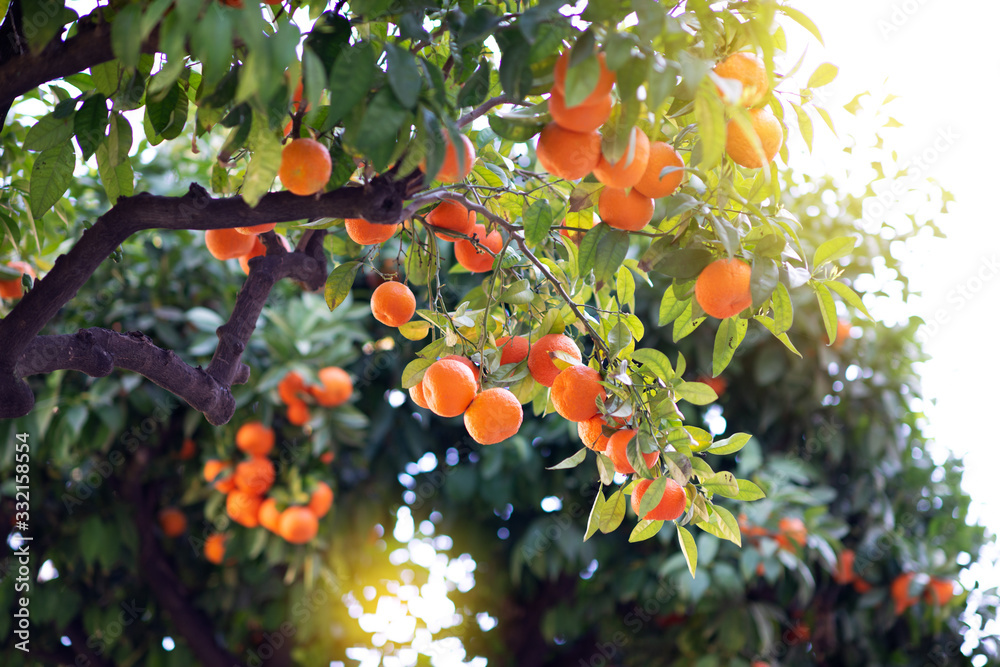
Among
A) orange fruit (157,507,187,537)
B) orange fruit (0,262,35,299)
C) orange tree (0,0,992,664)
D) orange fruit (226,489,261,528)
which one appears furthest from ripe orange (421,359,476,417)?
orange fruit (157,507,187,537)

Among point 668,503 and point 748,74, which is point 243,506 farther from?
point 748,74

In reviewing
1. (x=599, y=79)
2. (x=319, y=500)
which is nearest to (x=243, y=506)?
(x=319, y=500)

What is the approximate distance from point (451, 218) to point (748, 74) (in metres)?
0.34

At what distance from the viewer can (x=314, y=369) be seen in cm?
189

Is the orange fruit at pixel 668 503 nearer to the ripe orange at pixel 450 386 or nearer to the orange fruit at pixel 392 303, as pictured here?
the ripe orange at pixel 450 386

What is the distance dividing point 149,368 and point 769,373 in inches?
64.0

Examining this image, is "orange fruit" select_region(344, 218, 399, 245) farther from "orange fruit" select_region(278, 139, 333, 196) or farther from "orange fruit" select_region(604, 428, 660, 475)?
A: "orange fruit" select_region(604, 428, 660, 475)

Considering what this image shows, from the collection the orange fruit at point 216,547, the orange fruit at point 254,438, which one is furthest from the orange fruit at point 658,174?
the orange fruit at point 216,547

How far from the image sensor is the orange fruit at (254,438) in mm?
1834

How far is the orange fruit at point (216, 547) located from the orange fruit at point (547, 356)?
1492 millimetres

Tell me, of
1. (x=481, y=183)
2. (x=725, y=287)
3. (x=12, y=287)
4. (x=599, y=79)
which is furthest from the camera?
(x=12, y=287)

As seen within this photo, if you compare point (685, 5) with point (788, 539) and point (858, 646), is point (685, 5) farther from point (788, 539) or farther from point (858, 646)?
point (858, 646)

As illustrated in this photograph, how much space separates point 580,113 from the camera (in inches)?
23.0

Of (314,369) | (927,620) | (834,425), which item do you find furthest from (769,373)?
(314,369)
